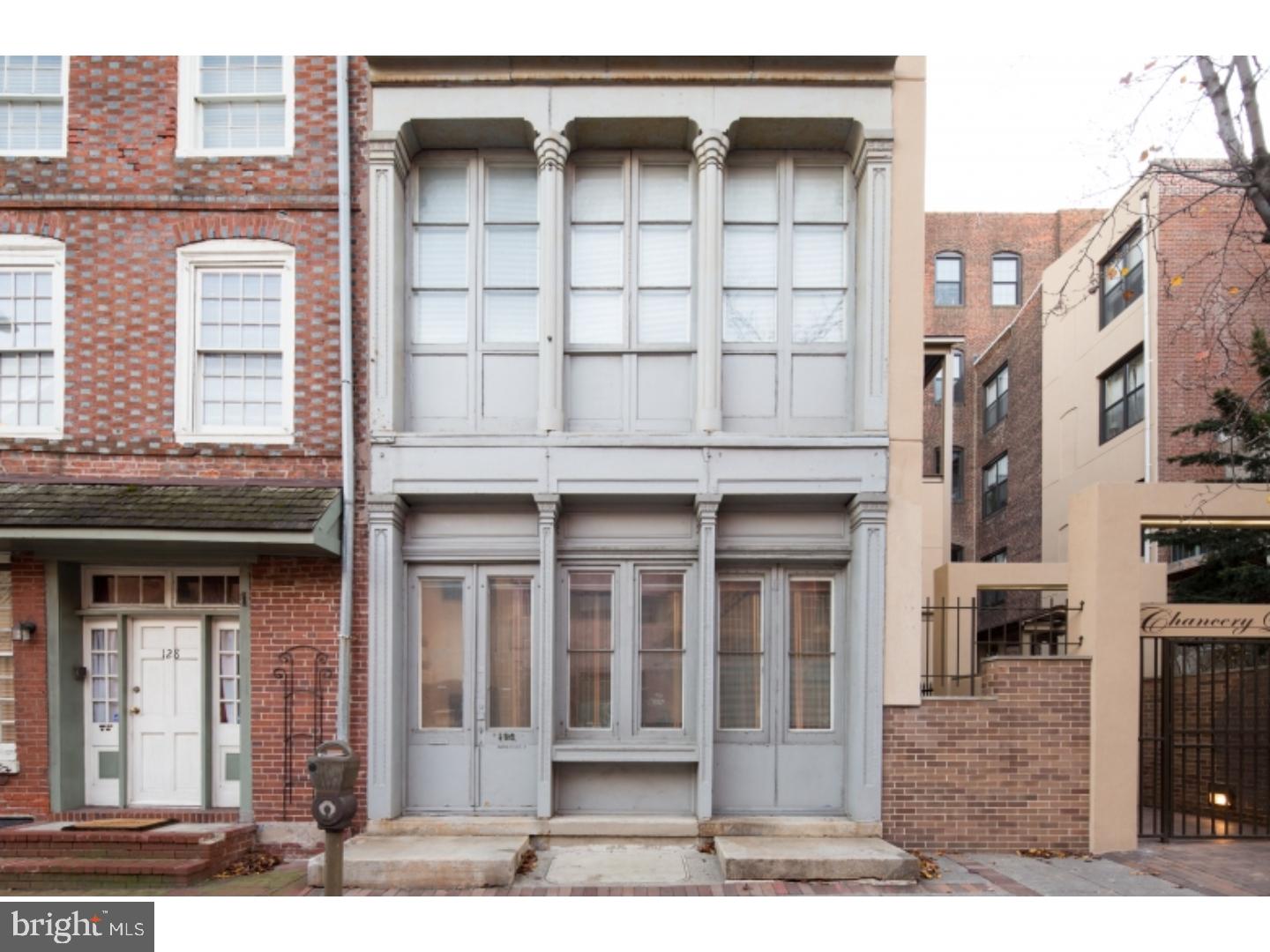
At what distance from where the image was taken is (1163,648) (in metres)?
8.90

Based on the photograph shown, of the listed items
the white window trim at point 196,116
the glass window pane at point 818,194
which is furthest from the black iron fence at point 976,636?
the white window trim at point 196,116

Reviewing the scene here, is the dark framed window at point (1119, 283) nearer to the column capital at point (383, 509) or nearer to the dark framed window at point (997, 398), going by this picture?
the dark framed window at point (997, 398)

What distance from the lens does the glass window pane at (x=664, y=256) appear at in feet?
30.2

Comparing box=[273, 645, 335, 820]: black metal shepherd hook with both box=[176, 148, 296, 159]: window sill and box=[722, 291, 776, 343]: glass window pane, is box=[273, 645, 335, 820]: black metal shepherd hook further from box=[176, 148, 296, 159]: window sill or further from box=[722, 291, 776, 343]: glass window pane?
box=[722, 291, 776, 343]: glass window pane

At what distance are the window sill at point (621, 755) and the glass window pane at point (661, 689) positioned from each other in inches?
11.8

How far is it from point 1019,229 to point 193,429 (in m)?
29.4

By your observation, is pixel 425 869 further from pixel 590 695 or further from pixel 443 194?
pixel 443 194

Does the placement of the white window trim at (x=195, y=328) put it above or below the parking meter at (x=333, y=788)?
above

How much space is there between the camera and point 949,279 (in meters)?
31.1

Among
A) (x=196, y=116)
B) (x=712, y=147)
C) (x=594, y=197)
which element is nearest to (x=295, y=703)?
(x=594, y=197)

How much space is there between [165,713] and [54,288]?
14.7 ft

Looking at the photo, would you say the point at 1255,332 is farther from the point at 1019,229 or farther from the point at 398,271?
the point at 1019,229

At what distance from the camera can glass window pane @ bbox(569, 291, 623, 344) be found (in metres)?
9.20

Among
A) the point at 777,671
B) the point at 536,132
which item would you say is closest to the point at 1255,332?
the point at 777,671
